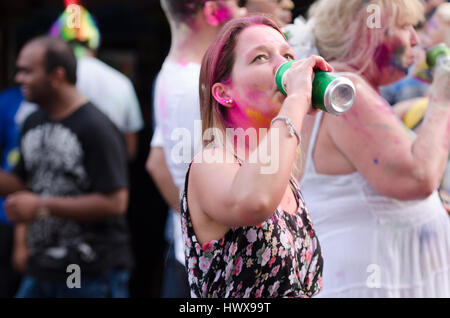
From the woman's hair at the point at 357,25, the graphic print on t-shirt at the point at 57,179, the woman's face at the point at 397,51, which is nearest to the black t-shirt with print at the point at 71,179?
the graphic print on t-shirt at the point at 57,179

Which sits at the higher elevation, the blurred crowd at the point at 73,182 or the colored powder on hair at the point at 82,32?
the colored powder on hair at the point at 82,32

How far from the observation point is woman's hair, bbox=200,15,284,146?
63.9 inches

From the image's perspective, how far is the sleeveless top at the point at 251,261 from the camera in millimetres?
1535

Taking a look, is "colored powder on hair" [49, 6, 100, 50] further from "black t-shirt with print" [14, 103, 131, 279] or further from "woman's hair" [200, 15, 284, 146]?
"woman's hair" [200, 15, 284, 146]

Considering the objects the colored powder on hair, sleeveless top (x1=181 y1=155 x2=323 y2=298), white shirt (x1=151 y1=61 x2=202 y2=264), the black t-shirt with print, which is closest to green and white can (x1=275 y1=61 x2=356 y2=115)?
sleeveless top (x1=181 y1=155 x2=323 y2=298)

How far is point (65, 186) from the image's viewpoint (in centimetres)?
308

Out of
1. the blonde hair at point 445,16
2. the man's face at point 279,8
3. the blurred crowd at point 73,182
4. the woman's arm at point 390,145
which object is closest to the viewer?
the woman's arm at point 390,145

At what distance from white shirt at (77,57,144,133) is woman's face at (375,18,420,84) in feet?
6.15

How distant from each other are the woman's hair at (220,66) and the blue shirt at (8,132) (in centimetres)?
242

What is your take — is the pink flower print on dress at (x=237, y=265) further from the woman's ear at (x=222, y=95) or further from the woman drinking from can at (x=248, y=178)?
the woman's ear at (x=222, y=95)

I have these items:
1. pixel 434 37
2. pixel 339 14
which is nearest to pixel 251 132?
pixel 339 14

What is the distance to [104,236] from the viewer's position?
A: 10.4 feet
